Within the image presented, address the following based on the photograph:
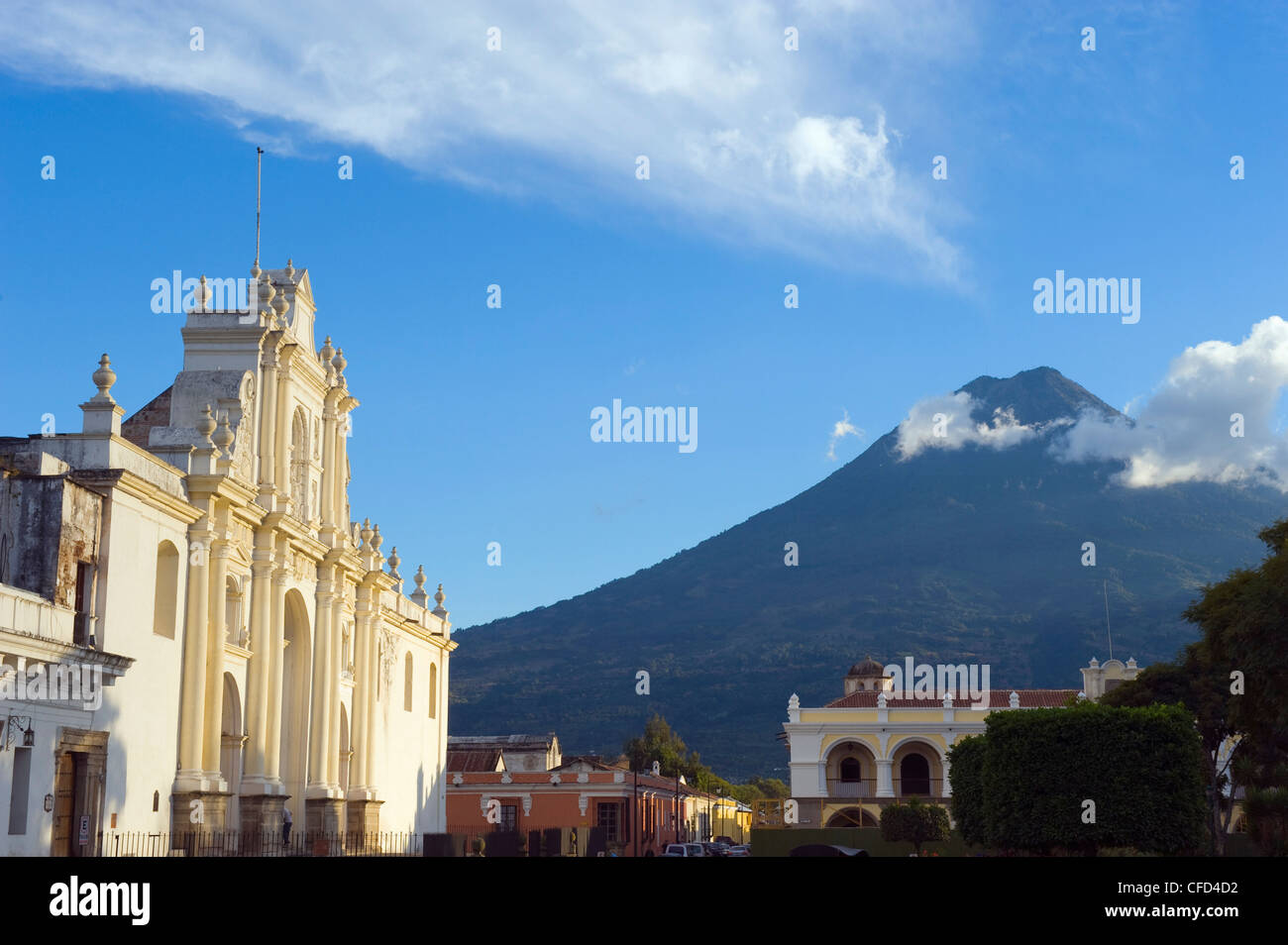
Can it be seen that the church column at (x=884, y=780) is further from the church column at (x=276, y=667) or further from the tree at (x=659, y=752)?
the church column at (x=276, y=667)

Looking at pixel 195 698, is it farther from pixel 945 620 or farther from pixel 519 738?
pixel 945 620

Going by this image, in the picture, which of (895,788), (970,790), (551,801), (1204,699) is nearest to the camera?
(970,790)

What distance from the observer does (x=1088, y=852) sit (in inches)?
1225

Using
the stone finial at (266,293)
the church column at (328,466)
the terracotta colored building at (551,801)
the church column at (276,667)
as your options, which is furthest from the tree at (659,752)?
the stone finial at (266,293)

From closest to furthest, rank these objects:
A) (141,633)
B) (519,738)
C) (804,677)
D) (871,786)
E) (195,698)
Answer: (141,633) < (195,698) < (871,786) < (519,738) < (804,677)

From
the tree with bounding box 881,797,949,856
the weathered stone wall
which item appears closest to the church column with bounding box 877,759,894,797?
the tree with bounding box 881,797,949,856

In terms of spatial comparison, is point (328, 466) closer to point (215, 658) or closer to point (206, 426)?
point (206, 426)

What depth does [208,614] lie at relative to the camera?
98.8 ft

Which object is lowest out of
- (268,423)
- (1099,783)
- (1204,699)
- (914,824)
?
(914,824)

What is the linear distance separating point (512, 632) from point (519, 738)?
10531cm

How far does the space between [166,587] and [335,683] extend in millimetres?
10166

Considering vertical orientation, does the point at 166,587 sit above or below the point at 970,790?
above

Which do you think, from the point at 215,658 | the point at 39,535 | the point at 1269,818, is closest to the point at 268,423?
the point at 215,658
